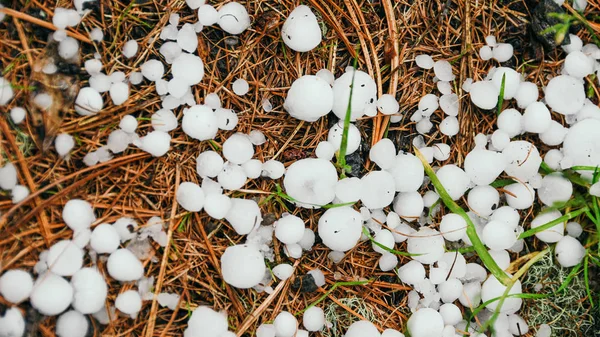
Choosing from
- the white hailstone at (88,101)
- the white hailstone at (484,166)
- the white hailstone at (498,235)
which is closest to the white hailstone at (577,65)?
the white hailstone at (484,166)

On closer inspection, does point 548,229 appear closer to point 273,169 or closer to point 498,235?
point 498,235

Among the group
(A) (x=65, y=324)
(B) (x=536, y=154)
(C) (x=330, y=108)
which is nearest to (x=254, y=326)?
(A) (x=65, y=324)

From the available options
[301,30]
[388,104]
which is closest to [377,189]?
[388,104]

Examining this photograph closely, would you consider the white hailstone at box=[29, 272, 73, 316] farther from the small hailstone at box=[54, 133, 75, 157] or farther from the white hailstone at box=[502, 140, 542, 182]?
the white hailstone at box=[502, 140, 542, 182]

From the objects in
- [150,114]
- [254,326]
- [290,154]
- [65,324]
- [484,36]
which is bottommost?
[254,326]

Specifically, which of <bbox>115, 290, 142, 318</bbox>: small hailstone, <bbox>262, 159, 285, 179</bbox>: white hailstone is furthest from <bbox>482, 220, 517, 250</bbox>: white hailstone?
<bbox>115, 290, 142, 318</bbox>: small hailstone

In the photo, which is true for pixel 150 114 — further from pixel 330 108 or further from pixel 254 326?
pixel 254 326

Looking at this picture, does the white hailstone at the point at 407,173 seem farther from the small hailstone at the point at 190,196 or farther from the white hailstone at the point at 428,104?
the small hailstone at the point at 190,196
